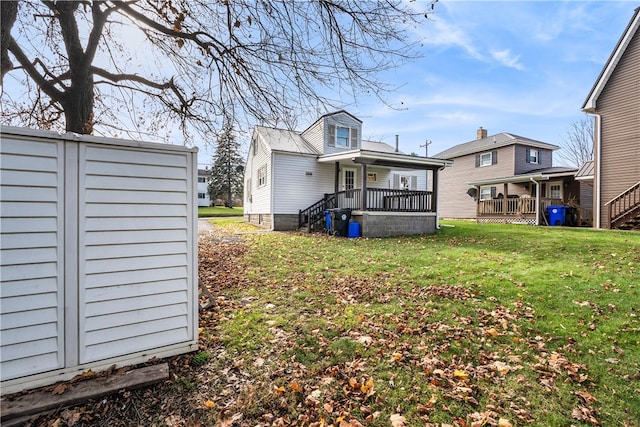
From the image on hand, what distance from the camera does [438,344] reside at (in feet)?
11.0

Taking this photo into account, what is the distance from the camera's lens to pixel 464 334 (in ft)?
11.6

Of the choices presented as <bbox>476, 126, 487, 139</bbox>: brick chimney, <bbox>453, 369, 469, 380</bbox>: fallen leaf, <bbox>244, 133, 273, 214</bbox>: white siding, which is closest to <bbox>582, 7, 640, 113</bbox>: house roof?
<bbox>476, 126, 487, 139</bbox>: brick chimney

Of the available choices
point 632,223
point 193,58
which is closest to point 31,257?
point 193,58

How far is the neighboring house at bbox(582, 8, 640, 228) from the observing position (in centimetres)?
1238

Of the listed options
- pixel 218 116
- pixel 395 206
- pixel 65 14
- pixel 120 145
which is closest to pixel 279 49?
pixel 218 116

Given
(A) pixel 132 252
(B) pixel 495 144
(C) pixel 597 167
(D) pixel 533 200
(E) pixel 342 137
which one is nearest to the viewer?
(A) pixel 132 252

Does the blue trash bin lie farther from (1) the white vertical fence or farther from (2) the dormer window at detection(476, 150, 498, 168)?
(2) the dormer window at detection(476, 150, 498, 168)

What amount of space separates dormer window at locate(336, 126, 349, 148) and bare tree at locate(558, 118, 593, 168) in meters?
34.6

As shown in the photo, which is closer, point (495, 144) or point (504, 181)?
point (504, 181)

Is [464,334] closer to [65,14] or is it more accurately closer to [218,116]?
[218,116]

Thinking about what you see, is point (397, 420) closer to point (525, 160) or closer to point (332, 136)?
point (332, 136)

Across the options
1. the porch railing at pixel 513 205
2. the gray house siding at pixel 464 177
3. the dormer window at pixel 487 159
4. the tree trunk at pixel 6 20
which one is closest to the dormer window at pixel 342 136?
the porch railing at pixel 513 205

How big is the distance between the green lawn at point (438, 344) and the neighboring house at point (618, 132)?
8721 millimetres

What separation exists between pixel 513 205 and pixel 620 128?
22.0 ft
